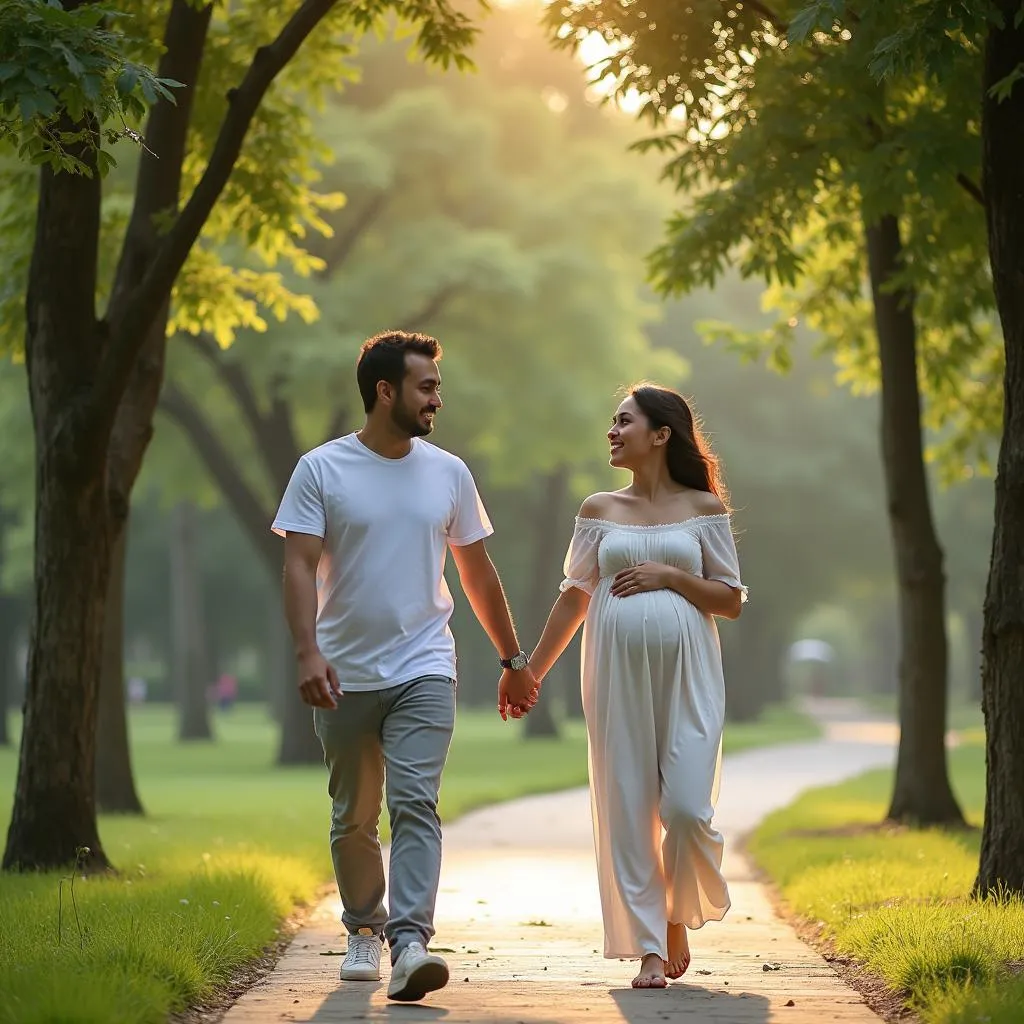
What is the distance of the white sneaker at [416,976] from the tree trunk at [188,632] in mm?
32870

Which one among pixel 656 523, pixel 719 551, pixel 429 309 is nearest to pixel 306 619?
pixel 656 523

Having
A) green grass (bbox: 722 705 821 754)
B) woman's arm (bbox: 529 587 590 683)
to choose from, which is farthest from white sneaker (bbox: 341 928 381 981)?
green grass (bbox: 722 705 821 754)

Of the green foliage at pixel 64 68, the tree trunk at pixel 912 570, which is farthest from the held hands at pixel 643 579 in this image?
the tree trunk at pixel 912 570

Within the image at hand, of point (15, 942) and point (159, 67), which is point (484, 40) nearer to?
point (159, 67)

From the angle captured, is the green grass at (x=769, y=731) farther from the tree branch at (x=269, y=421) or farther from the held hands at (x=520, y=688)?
the held hands at (x=520, y=688)

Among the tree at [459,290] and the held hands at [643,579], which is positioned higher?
the tree at [459,290]

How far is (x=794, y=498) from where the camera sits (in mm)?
43375

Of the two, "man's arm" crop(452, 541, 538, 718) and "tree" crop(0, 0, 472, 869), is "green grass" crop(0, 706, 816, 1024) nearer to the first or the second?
"tree" crop(0, 0, 472, 869)

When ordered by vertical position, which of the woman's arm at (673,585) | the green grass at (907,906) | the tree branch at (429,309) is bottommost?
the green grass at (907,906)

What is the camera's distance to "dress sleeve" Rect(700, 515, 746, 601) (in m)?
6.84

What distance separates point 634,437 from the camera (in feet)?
22.6

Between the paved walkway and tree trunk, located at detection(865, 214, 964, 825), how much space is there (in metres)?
1.85

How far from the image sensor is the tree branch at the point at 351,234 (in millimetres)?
25781

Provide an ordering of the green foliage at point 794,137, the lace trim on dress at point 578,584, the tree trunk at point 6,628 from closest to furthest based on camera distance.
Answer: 1. the lace trim on dress at point 578,584
2. the green foliage at point 794,137
3. the tree trunk at point 6,628
